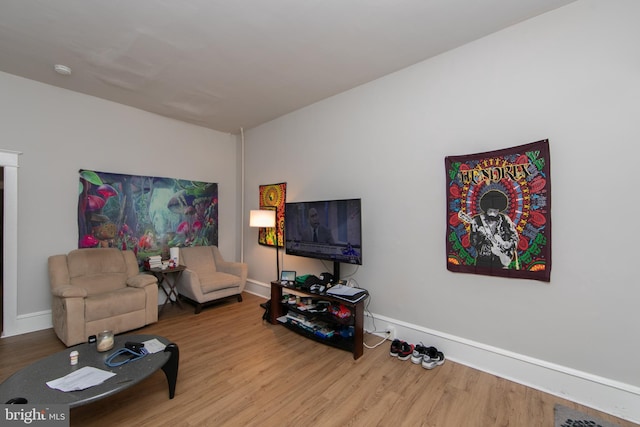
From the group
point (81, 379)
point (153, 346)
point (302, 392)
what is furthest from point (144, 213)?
point (302, 392)

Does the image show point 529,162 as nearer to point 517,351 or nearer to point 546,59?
point 546,59

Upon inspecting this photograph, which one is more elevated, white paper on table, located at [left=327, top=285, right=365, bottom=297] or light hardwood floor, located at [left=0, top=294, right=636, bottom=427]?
white paper on table, located at [left=327, top=285, right=365, bottom=297]

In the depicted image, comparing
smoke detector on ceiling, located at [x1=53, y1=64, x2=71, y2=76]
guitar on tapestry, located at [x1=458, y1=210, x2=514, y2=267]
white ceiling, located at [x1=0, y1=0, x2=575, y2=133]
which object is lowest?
guitar on tapestry, located at [x1=458, y1=210, x2=514, y2=267]

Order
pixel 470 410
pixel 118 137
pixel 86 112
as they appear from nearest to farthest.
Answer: pixel 470 410 < pixel 86 112 < pixel 118 137

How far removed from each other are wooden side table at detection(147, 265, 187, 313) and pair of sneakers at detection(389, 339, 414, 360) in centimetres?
293

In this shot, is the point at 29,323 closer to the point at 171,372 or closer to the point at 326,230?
the point at 171,372

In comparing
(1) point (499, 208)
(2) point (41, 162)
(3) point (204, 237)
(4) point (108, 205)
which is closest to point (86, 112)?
(2) point (41, 162)

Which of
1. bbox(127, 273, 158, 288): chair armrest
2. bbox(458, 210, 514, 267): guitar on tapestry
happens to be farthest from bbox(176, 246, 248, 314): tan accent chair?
bbox(458, 210, 514, 267): guitar on tapestry

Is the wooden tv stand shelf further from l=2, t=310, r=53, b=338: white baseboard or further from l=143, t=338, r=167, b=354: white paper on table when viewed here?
l=2, t=310, r=53, b=338: white baseboard

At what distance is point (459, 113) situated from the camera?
2.50 m

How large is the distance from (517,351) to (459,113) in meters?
2.09

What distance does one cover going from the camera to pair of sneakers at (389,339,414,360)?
99.7 inches

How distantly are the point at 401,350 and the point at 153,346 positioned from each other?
2139 mm

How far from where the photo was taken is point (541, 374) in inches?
81.7
